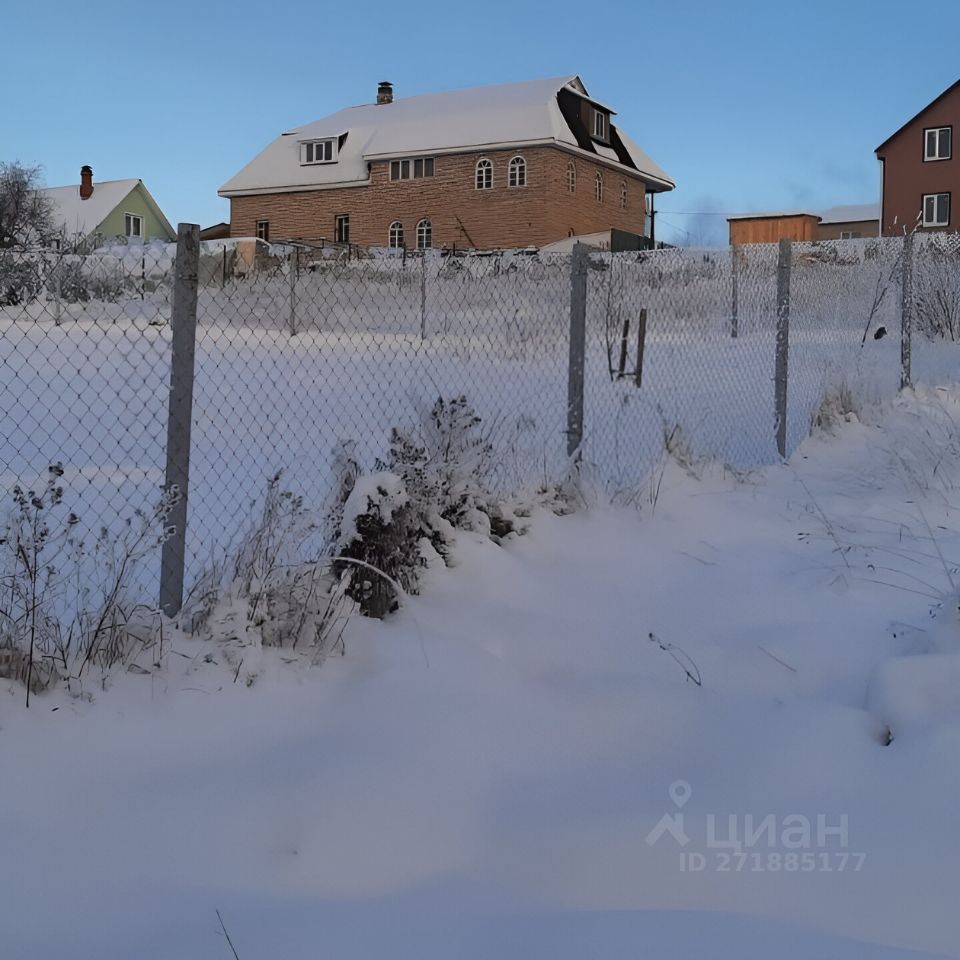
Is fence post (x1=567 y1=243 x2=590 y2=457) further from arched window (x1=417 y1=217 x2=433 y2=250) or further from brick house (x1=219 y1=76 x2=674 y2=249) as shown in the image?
arched window (x1=417 y1=217 x2=433 y2=250)

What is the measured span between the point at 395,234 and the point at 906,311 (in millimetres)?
29786

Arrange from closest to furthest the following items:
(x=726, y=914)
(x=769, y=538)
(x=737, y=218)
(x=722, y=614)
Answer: (x=726, y=914) < (x=722, y=614) < (x=769, y=538) < (x=737, y=218)

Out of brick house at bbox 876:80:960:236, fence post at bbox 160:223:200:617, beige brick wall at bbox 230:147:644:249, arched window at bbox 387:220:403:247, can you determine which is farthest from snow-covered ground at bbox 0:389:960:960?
brick house at bbox 876:80:960:236

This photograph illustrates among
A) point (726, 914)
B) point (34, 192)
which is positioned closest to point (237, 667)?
point (726, 914)

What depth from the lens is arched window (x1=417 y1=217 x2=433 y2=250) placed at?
1458 inches

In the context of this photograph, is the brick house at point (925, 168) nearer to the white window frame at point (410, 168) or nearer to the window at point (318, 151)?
the white window frame at point (410, 168)

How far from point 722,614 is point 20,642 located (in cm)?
287

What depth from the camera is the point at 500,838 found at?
8.80 ft

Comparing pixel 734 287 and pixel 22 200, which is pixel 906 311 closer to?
pixel 734 287

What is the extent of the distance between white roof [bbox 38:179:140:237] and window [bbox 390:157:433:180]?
56.3 feet

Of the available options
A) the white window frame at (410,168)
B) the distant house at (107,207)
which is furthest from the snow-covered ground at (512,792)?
the distant house at (107,207)

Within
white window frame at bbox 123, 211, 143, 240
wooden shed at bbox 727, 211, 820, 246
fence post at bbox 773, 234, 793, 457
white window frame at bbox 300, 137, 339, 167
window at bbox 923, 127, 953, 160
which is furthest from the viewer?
wooden shed at bbox 727, 211, 820, 246

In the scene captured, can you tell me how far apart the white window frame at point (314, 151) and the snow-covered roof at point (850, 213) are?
35.1 meters

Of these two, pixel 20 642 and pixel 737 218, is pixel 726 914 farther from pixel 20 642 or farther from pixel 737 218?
pixel 737 218
